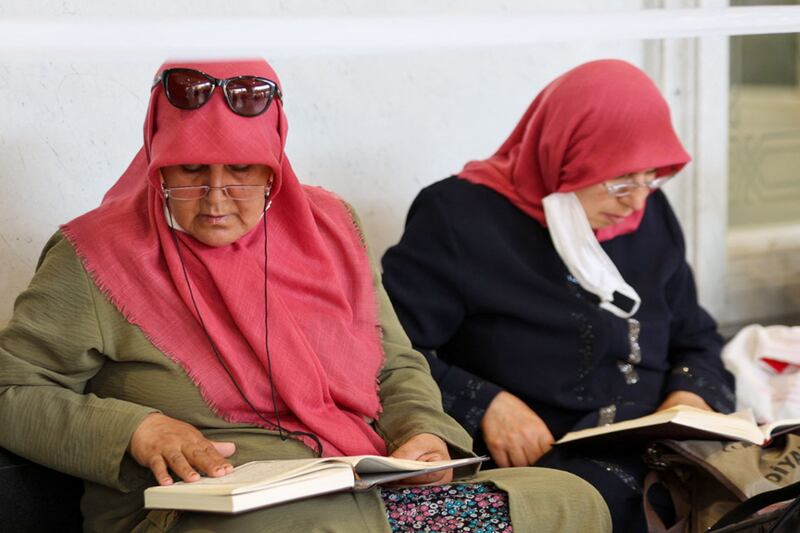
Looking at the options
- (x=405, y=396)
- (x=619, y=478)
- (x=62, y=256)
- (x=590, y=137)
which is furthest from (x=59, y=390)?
(x=590, y=137)

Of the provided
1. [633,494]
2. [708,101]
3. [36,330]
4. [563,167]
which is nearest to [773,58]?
[708,101]

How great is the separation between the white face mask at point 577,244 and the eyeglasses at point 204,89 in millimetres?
857

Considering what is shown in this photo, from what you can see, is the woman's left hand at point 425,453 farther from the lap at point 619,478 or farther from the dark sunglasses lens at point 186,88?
the dark sunglasses lens at point 186,88

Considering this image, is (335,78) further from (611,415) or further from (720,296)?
(720,296)

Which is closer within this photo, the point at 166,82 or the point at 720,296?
the point at 166,82

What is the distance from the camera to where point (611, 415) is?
264 cm

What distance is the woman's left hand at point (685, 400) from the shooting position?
268cm

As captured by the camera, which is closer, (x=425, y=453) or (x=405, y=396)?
(x=425, y=453)

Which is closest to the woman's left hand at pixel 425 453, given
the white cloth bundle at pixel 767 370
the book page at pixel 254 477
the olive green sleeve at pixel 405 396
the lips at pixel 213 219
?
the olive green sleeve at pixel 405 396

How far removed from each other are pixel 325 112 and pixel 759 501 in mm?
1509

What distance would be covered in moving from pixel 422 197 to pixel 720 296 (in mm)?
1661

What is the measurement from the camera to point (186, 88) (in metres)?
1.99

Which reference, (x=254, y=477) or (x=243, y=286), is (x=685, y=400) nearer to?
(x=243, y=286)

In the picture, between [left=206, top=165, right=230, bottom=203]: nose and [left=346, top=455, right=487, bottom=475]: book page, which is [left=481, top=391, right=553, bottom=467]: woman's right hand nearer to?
[left=346, top=455, right=487, bottom=475]: book page
